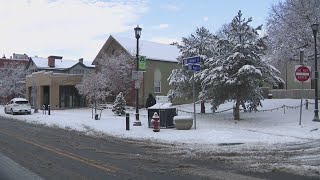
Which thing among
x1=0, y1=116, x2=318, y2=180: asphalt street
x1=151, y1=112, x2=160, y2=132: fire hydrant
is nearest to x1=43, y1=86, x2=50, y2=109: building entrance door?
Answer: x1=151, y1=112, x2=160, y2=132: fire hydrant

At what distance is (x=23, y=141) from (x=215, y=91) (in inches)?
438

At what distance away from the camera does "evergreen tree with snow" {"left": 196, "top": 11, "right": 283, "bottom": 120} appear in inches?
927

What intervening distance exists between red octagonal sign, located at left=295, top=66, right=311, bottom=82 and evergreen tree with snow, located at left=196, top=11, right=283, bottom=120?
92.1 inches

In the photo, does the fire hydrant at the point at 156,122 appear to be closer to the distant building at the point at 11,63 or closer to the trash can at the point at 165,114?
the trash can at the point at 165,114

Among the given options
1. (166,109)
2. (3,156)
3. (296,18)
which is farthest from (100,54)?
(3,156)

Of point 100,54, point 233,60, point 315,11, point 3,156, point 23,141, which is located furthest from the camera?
point 100,54

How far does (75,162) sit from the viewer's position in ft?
38.7

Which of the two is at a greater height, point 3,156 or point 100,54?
point 100,54

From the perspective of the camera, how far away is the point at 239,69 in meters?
23.3

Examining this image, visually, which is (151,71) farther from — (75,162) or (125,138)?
(75,162)

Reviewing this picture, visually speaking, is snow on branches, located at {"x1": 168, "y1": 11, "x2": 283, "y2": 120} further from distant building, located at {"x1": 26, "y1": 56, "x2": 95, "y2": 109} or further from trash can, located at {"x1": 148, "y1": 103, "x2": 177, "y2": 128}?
distant building, located at {"x1": 26, "y1": 56, "x2": 95, "y2": 109}

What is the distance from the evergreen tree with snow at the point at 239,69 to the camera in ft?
77.3

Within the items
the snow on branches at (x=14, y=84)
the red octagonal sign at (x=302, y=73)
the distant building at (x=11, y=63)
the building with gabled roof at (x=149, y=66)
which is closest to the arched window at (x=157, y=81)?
the building with gabled roof at (x=149, y=66)

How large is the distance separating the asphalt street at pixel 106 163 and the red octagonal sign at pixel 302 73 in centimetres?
853
